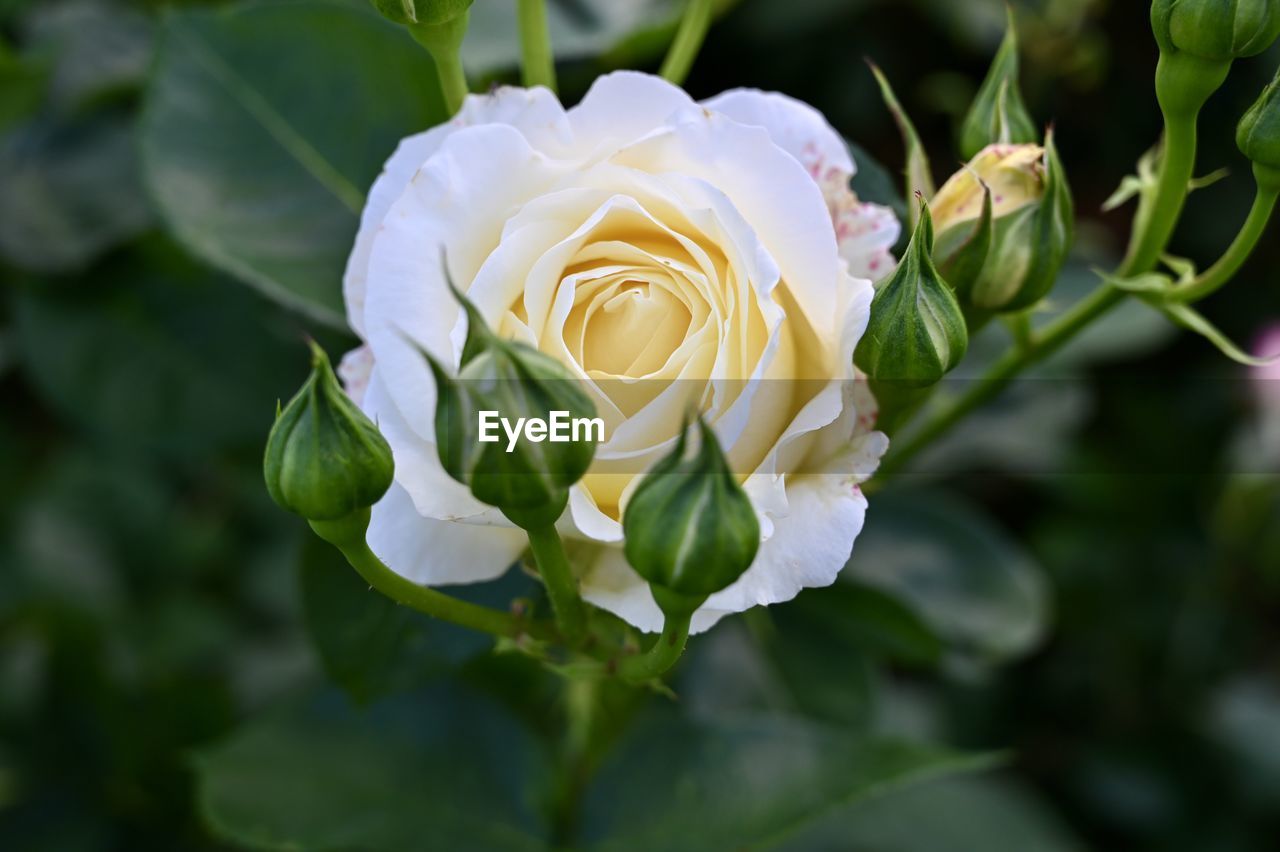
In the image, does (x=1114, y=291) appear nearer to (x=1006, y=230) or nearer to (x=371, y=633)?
(x=1006, y=230)

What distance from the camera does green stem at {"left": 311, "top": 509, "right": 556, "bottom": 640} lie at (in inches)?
23.1

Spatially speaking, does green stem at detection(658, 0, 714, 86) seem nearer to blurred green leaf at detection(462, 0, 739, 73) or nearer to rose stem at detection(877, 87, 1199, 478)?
blurred green leaf at detection(462, 0, 739, 73)

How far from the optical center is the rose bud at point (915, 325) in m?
0.60

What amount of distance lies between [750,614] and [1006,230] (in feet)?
1.93

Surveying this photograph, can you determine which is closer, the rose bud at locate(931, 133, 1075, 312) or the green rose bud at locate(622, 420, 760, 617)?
the green rose bud at locate(622, 420, 760, 617)

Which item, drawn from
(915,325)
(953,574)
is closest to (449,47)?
(915,325)

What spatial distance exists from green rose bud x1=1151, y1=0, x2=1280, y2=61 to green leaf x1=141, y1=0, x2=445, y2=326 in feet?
1.56

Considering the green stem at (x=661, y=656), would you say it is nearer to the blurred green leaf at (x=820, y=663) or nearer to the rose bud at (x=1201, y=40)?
the rose bud at (x=1201, y=40)

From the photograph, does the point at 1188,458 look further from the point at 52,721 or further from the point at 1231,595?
the point at 52,721

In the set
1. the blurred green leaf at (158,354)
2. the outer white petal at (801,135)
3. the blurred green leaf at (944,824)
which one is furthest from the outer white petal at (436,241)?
the blurred green leaf at (944,824)

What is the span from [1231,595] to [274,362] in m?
1.33

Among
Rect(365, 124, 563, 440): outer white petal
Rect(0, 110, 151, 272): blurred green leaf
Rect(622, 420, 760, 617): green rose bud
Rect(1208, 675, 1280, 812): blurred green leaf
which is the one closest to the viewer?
Rect(622, 420, 760, 617): green rose bud

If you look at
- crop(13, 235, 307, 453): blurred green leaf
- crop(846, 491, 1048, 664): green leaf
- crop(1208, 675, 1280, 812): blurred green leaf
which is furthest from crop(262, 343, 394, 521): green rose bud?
crop(1208, 675, 1280, 812): blurred green leaf

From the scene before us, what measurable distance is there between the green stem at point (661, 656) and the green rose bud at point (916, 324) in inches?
6.2
